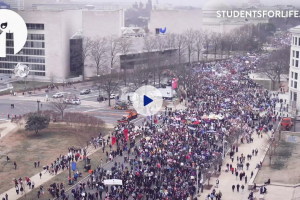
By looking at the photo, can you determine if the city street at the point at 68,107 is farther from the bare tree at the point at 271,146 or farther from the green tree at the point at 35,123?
the bare tree at the point at 271,146

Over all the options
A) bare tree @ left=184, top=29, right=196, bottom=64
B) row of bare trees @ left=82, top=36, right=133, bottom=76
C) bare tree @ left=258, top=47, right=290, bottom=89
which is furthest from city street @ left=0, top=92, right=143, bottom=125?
bare tree @ left=184, top=29, right=196, bottom=64

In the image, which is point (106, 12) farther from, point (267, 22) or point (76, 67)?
point (267, 22)

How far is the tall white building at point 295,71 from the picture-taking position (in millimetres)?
51409

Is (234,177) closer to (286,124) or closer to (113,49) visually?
(286,124)

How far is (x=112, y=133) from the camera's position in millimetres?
40844

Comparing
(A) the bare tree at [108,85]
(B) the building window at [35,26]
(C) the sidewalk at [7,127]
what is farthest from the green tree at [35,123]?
(B) the building window at [35,26]

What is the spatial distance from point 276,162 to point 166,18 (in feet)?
210

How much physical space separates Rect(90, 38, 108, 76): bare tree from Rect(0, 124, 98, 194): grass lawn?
94.5 ft

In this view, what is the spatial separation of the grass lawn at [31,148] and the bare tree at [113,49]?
1227 inches

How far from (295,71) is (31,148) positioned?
2934cm

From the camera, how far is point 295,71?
52094 millimetres

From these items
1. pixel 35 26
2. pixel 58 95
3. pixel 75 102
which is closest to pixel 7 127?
pixel 75 102

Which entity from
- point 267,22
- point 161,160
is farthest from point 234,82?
point 267,22

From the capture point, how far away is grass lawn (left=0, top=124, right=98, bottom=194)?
1300 inches
